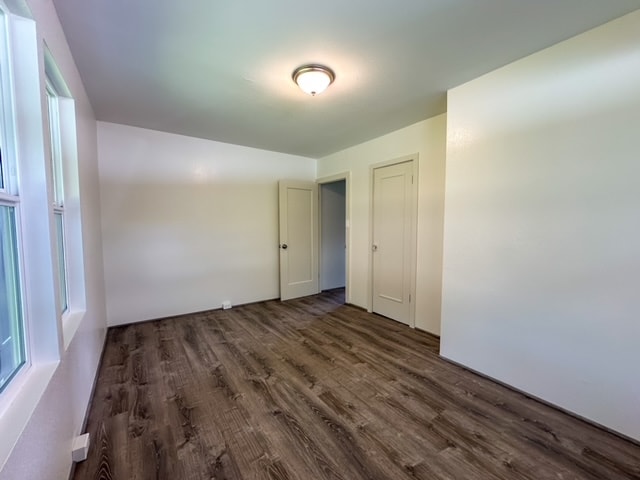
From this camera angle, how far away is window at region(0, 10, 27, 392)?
1.04 m

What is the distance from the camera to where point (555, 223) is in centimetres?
189

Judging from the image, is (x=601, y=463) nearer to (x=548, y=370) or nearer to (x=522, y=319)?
(x=548, y=370)

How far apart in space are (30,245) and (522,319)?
3.02 m

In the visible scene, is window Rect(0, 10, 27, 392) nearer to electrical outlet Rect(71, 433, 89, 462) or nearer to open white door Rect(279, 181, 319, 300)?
electrical outlet Rect(71, 433, 89, 462)

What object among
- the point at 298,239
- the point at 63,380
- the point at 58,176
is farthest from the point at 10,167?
the point at 298,239

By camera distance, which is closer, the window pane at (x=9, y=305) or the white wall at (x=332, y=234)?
the window pane at (x=9, y=305)

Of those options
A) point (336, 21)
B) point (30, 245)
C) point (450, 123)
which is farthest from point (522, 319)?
point (30, 245)

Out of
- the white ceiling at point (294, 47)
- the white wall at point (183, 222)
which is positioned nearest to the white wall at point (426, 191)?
the white ceiling at point (294, 47)

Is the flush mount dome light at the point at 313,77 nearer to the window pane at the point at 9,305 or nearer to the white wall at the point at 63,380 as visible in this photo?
the white wall at the point at 63,380

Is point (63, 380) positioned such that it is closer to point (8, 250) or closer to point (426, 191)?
point (8, 250)

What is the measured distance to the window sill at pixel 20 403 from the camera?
32.0 inches

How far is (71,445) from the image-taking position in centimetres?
143

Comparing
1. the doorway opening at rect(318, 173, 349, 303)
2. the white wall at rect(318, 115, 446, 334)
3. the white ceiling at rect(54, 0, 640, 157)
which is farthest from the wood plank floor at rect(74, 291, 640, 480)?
the white ceiling at rect(54, 0, 640, 157)

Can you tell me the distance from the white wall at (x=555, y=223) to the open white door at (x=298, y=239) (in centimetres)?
268
